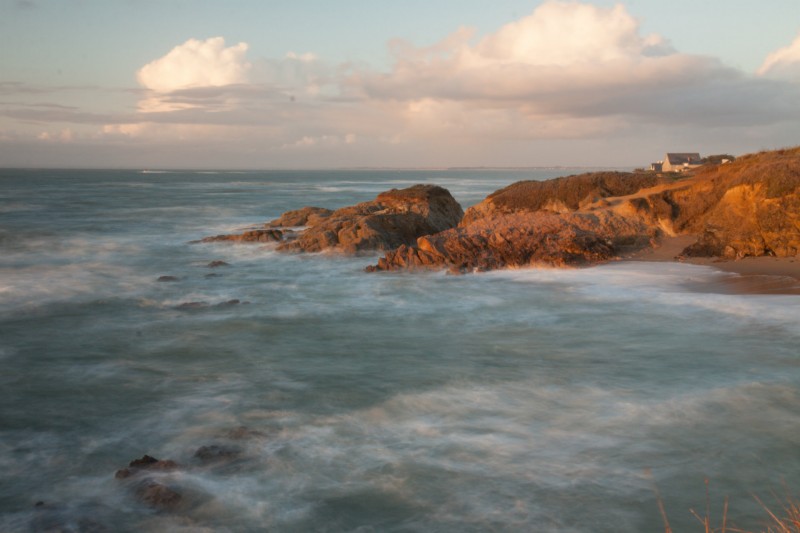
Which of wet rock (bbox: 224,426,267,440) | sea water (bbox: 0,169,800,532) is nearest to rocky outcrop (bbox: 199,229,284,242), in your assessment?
sea water (bbox: 0,169,800,532)

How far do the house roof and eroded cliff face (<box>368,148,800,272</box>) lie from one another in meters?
31.4

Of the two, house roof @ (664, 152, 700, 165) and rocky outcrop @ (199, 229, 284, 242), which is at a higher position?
house roof @ (664, 152, 700, 165)

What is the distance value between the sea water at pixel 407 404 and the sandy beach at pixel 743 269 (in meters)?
0.73

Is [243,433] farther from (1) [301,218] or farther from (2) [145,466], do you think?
(1) [301,218]

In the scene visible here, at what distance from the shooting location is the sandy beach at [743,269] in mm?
15514

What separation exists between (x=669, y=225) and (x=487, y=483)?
1679 centimetres

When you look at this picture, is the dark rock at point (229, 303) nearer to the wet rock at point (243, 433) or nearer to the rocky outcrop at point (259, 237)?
the wet rock at point (243, 433)

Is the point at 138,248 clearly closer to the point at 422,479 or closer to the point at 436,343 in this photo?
the point at 436,343

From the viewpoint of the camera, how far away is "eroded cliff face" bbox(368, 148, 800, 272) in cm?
1864

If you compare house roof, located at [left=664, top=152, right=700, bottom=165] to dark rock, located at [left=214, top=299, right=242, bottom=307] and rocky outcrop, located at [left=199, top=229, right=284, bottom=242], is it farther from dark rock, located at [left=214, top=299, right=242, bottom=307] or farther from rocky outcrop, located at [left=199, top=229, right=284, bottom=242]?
dark rock, located at [left=214, top=299, right=242, bottom=307]

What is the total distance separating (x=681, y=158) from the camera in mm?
55094

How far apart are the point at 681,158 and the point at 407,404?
52197 mm

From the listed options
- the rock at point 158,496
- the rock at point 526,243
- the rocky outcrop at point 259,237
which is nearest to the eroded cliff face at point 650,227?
the rock at point 526,243

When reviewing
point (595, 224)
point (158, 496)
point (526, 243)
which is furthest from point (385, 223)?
point (158, 496)
